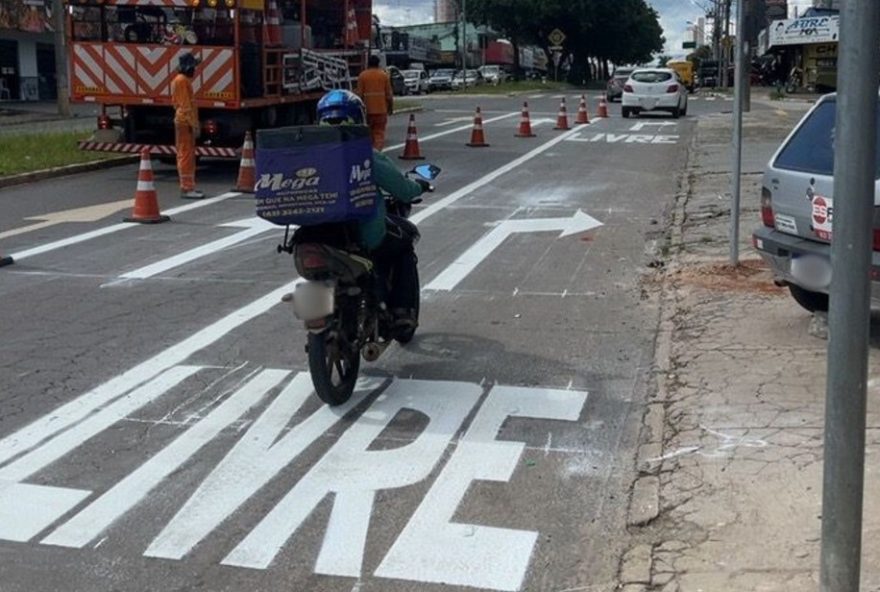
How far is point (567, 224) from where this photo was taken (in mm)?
13039

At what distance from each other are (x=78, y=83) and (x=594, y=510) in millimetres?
14273

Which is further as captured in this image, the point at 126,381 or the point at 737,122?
the point at 737,122

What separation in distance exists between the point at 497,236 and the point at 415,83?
2142 inches

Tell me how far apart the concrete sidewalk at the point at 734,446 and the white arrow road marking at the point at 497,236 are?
1746 mm

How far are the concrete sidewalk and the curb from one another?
10314mm

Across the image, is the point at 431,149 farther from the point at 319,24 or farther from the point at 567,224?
the point at 567,224

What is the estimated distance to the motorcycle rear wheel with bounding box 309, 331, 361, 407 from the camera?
6.23 m

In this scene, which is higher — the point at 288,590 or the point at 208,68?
the point at 208,68

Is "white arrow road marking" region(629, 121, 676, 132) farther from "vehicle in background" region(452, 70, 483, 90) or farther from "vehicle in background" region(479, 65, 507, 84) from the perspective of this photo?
"vehicle in background" region(479, 65, 507, 84)

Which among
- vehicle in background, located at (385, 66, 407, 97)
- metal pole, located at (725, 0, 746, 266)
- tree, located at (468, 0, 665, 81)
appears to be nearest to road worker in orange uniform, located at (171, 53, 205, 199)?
vehicle in background, located at (385, 66, 407, 97)

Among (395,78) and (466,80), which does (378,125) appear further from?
(466,80)

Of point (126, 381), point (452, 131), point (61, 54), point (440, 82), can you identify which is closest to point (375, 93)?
point (452, 131)

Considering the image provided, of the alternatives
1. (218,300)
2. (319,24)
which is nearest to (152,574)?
(218,300)

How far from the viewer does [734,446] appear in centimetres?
572
